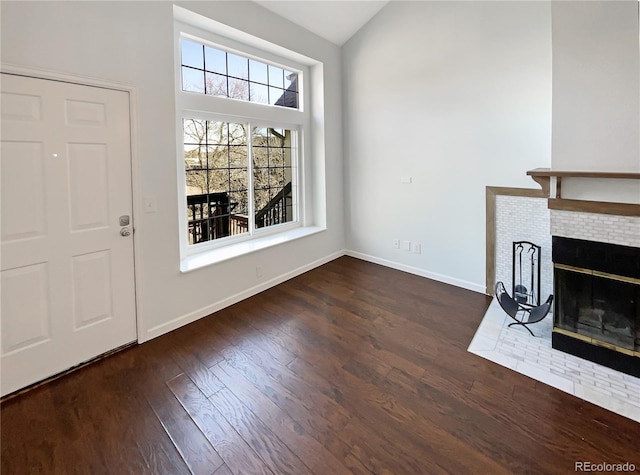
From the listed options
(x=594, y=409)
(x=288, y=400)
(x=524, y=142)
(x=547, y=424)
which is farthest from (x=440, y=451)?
(x=524, y=142)

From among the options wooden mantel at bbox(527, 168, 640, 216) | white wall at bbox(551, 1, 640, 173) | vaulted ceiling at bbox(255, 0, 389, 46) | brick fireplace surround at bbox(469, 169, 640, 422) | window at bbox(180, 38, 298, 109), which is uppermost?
vaulted ceiling at bbox(255, 0, 389, 46)

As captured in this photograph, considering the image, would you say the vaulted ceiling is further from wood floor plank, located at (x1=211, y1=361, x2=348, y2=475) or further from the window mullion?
wood floor plank, located at (x1=211, y1=361, x2=348, y2=475)

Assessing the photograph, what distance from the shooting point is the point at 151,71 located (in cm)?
251

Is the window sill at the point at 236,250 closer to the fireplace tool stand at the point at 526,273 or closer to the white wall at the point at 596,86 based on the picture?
the fireplace tool stand at the point at 526,273

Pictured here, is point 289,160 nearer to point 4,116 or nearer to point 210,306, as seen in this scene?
point 210,306

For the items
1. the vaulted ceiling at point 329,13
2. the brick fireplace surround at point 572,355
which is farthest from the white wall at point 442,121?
the brick fireplace surround at point 572,355

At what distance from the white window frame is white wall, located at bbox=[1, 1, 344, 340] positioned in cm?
25

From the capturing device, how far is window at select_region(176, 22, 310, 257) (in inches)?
126

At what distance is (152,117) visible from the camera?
2543mm

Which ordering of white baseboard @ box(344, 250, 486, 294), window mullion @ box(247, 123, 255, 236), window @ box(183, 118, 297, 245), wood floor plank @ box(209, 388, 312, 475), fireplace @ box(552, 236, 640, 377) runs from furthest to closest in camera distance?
1. window mullion @ box(247, 123, 255, 236)
2. white baseboard @ box(344, 250, 486, 294)
3. window @ box(183, 118, 297, 245)
4. fireplace @ box(552, 236, 640, 377)
5. wood floor plank @ box(209, 388, 312, 475)

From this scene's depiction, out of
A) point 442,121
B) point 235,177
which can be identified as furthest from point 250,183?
point 442,121

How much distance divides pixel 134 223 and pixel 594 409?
331 centimetres

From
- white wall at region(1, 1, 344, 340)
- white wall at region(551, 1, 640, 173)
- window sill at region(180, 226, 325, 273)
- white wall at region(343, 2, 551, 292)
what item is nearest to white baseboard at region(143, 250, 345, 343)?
white wall at region(1, 1, 344, 340)

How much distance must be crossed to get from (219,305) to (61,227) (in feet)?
4.87
